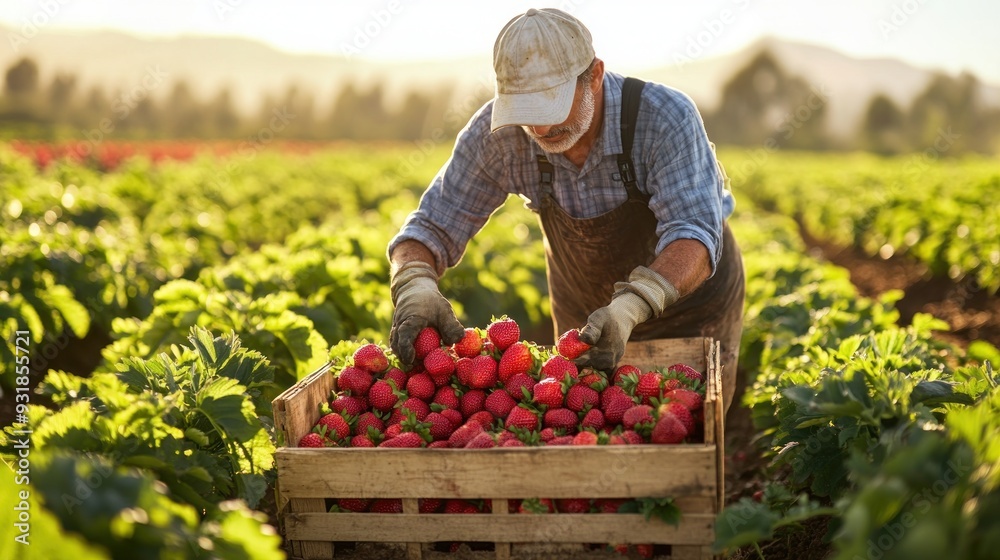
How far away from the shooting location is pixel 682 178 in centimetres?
384

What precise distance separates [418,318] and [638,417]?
3.59 feet

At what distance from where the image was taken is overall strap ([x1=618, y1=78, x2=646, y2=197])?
3967 millimetres

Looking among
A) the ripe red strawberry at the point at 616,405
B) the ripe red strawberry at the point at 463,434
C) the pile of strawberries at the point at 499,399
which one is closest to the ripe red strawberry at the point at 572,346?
the pile of strawberries at the point at 499,399

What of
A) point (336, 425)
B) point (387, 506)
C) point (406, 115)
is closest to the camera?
point (387, 506)

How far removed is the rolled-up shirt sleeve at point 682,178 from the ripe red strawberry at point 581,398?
889 mm

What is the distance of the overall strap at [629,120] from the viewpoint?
397cm

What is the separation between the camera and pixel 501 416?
3236 mm

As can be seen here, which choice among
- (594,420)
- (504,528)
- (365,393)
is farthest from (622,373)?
(365,393)

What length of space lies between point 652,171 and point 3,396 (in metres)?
5.22

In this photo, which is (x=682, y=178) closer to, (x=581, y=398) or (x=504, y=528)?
(x=581, y=398)

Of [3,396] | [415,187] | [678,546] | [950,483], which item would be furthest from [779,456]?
[415,187]

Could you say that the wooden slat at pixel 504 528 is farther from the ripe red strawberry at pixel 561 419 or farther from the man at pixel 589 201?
the man at pixel 589 201

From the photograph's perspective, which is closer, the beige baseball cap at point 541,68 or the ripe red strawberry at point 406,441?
the ripe red strawberry at point 406,441

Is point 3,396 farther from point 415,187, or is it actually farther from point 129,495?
point 415,187
